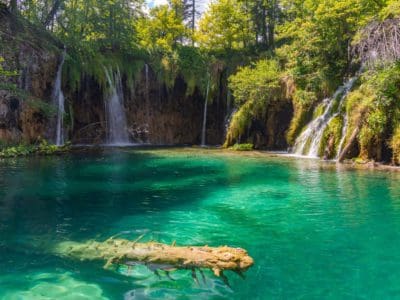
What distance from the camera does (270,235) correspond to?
21.1 feet

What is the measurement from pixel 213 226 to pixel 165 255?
91.7 inches

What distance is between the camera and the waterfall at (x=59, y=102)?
949 inches

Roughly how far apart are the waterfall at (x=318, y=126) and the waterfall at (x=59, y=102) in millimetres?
14372

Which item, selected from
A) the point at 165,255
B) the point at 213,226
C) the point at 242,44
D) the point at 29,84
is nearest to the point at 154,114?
the point at 29,84

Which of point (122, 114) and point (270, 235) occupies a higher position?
point (122, 114)

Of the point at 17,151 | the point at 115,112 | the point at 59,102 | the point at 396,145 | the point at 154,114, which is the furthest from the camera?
the point at 154,114

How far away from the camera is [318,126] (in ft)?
62.3

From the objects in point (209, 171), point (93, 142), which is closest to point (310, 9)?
point (209, 171)

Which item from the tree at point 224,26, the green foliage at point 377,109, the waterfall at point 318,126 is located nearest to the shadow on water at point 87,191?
the waterfall at point 318,126

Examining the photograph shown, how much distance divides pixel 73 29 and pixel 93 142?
8370 millimetres

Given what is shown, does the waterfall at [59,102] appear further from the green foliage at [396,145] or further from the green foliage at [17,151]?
the green foliage at [396,145]

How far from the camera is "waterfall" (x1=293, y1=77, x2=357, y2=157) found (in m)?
18.4

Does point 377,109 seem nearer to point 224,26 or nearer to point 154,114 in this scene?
point 154,114

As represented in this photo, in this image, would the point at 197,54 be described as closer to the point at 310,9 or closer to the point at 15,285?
the point at 310,9
